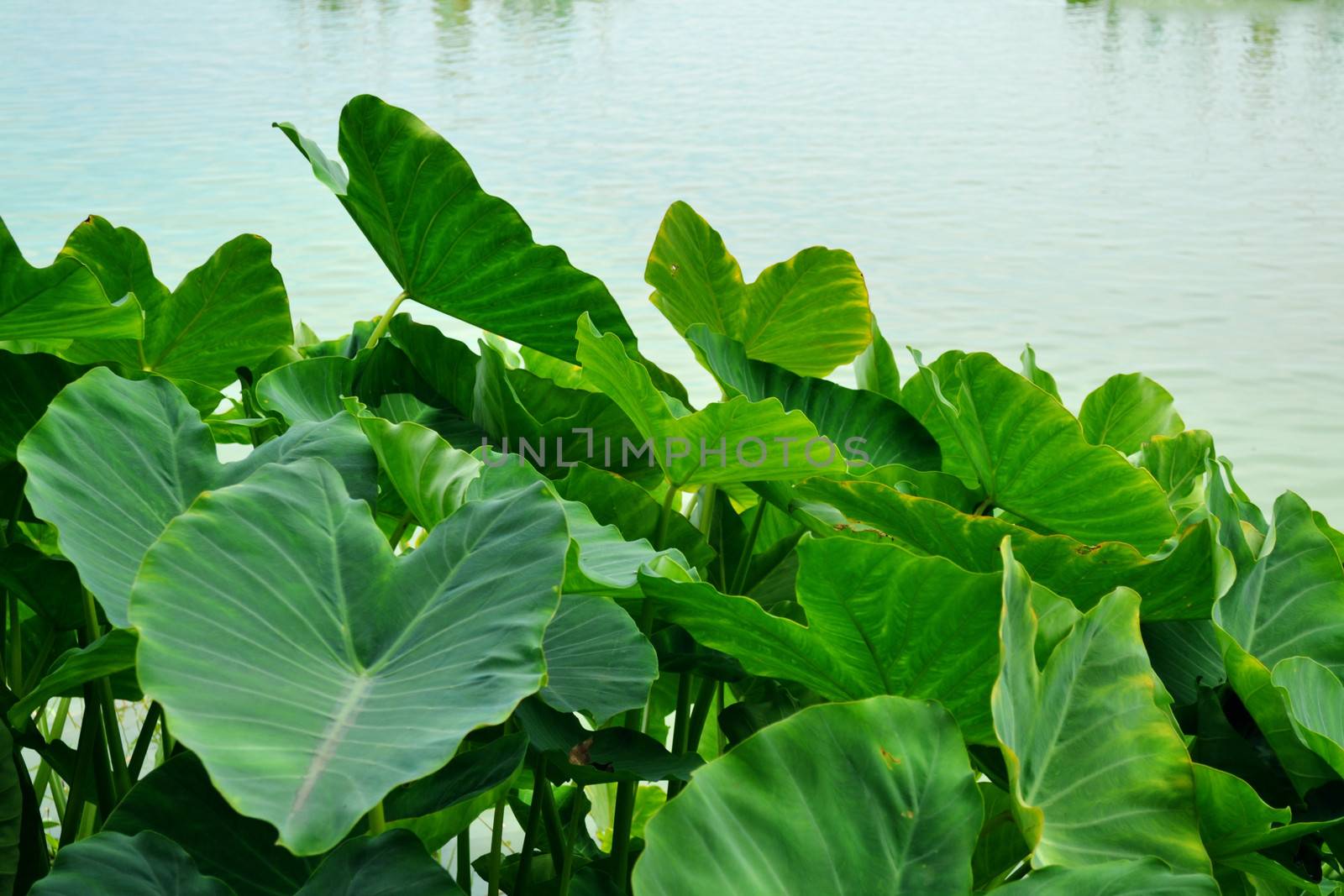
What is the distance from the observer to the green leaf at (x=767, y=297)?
2.49 feet

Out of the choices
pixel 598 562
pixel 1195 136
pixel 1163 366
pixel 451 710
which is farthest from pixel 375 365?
pixel 1195 136

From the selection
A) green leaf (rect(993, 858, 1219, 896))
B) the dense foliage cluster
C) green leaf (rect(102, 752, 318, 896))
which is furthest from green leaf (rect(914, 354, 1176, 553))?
green leaf (rect(102, 752, 318, 896))

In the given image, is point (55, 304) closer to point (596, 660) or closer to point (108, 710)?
point (108, 710)

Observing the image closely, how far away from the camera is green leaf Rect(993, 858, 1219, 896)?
35cm

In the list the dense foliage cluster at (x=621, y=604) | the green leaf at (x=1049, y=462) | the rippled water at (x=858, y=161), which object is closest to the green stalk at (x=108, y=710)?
the dense foliage cluster at (x=621, y=604)

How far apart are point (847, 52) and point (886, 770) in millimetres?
9990

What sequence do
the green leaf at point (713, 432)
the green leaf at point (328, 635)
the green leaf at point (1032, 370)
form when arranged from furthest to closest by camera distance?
1. the green leaf at point (1032, 370)
2. the green leaf at point (713, 432)
3. the green leaf at point (328, 635)

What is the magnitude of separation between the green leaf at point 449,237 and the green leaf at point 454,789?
34cm

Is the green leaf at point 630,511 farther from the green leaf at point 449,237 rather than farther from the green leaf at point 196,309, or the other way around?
the green leaf at point 196,309

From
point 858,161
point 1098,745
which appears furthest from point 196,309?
point 858,161

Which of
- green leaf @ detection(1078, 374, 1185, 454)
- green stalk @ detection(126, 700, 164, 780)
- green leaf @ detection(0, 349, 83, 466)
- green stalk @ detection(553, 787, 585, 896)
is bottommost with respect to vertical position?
green stalk @ detection(553, 787, 585, 896)

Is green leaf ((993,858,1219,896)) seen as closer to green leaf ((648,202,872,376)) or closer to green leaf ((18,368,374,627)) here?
green leaf ((18,368,374,627))

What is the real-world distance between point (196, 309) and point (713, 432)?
43 centimetres

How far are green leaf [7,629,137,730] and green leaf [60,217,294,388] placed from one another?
40cm
